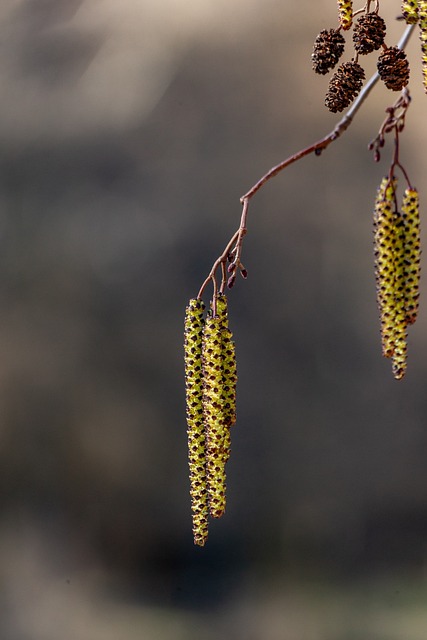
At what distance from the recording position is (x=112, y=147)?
5.47 ft

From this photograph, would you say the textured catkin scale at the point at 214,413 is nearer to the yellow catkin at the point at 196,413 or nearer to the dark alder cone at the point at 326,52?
the yellow catkin at the point at 196,413

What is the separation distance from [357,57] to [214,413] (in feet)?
0.94

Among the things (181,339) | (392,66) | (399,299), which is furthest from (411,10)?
(181,339)

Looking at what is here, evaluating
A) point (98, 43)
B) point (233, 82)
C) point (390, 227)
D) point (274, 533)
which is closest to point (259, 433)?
point (274, 533)

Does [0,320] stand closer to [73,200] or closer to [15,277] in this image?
[15,277]

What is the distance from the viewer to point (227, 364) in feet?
1.92

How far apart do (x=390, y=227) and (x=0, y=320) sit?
136 cm

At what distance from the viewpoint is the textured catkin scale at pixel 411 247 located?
50cm

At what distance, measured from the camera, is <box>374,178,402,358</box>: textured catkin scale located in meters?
0.49

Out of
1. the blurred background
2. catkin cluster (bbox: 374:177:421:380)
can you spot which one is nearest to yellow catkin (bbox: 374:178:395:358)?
catkin cluster (bbox: 374:177:421:380)

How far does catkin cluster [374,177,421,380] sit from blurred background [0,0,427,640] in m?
1.10

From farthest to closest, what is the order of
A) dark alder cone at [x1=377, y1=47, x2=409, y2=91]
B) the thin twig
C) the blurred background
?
the blurred background
dark alder cone at [x1=377, y1=47, x2=409, y2=91]
the thin twig

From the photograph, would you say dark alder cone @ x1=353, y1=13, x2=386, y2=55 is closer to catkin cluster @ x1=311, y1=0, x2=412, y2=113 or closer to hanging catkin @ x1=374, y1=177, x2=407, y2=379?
catkin cluster @ x1=311, y1=0, x2=412, y2=113

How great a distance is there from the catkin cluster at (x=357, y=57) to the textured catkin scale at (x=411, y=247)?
4.3 inches
